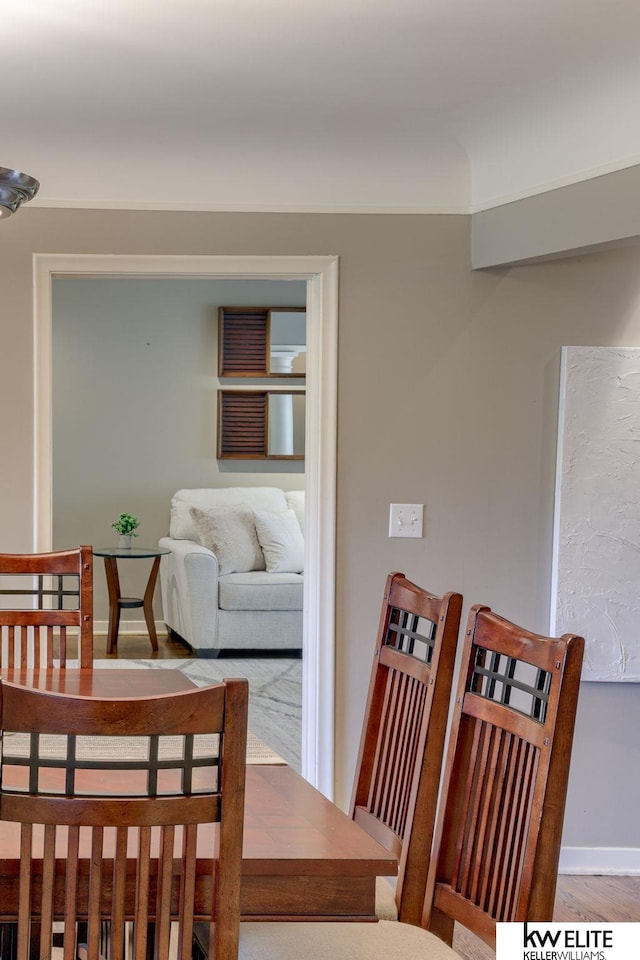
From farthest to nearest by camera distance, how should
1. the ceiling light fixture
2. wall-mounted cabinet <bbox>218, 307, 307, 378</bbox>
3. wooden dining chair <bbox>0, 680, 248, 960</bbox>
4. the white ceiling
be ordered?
wall-mounted cabinet <bbox>218, 307, 307, 378</bbox>, the white ceiling, the ceiling light fixture, wooden dining chair <bbox>0, 680, 248, 960</bbox>

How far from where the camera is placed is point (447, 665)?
2.00m

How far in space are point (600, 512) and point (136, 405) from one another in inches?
165

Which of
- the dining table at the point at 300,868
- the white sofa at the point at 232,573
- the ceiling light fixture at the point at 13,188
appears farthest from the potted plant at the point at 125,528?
the dining table at the point at 300,868

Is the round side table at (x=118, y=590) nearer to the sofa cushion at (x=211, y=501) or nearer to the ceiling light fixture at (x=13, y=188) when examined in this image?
the sofa cushion at (x=211, y=501)

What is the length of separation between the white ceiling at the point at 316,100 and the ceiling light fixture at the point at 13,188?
46 centimetres

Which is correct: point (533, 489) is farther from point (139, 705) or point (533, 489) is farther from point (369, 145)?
point (139, 705)

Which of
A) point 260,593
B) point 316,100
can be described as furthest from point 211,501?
point 316,100

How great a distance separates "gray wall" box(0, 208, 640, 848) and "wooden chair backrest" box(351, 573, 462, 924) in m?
1.24

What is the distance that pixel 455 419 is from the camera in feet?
11.7

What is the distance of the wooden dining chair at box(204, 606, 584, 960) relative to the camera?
1.59 metres

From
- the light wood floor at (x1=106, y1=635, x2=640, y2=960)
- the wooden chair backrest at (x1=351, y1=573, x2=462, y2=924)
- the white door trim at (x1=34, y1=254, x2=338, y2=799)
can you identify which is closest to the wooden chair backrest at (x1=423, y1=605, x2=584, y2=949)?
the wooden chair backrest at (x1=351, y1=573, x2=462, y2=924)

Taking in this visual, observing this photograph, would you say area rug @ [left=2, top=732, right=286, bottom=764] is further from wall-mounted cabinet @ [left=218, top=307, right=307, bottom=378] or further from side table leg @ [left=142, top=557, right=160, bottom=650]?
wall-mounted cabinet @ [left=218, top=307, right=307, bottom=378]

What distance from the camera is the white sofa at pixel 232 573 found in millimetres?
6375

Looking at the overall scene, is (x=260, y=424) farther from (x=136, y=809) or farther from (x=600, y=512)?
(x=136, y=809)
